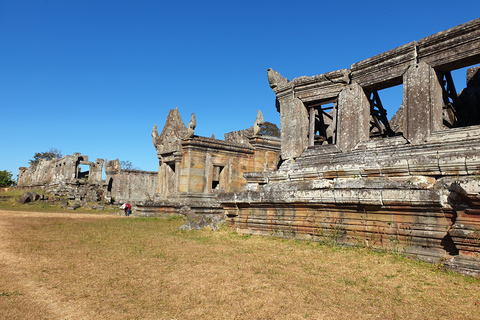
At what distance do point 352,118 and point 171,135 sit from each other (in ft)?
39.9

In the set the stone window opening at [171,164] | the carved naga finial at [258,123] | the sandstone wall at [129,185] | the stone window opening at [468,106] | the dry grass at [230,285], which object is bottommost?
the dry grass at [230,285]

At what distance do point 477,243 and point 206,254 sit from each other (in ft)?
13.3

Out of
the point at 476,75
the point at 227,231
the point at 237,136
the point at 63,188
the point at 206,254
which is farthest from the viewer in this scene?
the point at 63,188

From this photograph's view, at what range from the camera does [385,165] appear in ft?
20.4

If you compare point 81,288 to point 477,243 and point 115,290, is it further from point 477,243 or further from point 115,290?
point 477,243

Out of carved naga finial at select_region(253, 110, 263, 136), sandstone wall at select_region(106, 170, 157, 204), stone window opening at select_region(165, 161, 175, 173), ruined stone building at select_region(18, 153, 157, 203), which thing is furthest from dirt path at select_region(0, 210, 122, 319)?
sandstone wall at select_region(106, 170, 157, 204)

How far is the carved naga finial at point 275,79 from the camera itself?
9.10 m

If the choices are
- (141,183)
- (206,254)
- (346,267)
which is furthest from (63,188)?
(346,267)

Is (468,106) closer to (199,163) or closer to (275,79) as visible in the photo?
(275,79)

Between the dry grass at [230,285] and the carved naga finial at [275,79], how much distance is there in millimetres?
4336

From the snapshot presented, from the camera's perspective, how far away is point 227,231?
29.4 ft

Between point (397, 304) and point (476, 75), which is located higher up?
point (476, 75)

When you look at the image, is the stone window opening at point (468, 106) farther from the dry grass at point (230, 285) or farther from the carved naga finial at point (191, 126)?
the carved naga finial at point (191, 126)

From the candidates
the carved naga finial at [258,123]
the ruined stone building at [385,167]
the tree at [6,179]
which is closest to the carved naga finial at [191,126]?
the carved naga finial at [258,123]
